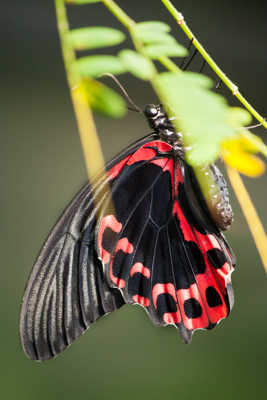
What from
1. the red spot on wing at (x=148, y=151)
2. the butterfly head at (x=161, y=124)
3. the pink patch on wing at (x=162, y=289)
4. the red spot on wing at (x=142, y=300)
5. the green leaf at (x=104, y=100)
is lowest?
the red spot on wing at (x=142, y=300)

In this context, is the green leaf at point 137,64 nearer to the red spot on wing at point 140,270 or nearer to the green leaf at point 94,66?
the green leaf at point 94,66

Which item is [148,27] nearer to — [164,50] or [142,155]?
[164,50]

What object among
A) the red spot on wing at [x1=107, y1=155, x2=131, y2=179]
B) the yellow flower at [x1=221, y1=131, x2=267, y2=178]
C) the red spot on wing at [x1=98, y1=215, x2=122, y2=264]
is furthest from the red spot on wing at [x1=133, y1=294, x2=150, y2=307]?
the yellow flower at [x1=221, y1=131, x2=267, y2=178]

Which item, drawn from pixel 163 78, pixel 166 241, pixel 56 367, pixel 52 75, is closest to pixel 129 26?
pixel 163 78

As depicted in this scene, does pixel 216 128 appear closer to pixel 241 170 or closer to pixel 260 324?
pixel 241 170

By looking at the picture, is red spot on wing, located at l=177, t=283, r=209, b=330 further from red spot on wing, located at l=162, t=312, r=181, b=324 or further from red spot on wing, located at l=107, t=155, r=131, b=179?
red spot on wing, located at l=107, t=155, r=131, b=179

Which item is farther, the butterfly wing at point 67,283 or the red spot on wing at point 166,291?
the red spot on wing at point 166,291

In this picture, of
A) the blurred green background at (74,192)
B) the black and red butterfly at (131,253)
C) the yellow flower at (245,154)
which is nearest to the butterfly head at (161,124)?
the black and red butterfly at (131,253)
